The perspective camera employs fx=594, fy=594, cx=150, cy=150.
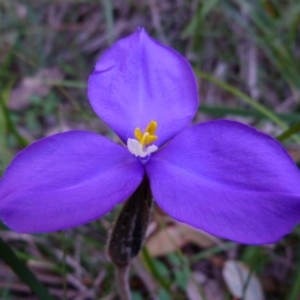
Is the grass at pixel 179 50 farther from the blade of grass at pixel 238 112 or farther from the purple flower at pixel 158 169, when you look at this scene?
the purple flower at pixel 158 169

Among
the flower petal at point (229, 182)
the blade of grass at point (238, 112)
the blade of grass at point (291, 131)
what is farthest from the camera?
the blade of grass at point (238, 112)

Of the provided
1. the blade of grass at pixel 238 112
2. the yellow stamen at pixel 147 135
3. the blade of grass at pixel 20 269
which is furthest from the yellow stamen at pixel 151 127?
the blade of grass at pixel 238 112

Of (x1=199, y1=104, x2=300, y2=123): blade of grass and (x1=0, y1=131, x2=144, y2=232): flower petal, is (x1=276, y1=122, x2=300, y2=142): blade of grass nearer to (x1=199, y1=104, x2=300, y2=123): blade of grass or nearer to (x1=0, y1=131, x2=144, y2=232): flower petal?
(x1=199, y1=104, x2=300, y2=123): blade of grass

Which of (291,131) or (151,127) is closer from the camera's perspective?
(151,127)

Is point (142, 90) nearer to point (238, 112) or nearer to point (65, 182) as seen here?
point (65, 182)

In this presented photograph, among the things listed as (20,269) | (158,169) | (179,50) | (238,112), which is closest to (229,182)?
(158,169)

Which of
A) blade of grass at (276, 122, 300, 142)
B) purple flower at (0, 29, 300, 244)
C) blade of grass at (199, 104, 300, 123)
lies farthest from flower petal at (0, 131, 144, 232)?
blade of grass at (199, 104, 300, 123)
